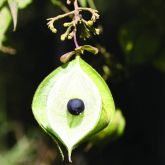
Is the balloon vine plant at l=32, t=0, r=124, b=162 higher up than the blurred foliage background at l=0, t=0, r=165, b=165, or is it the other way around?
the balloon vine plant at l=32, t=0, r=124, b=162

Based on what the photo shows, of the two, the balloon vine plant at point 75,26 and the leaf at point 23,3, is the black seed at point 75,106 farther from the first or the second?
the leaf at point 23,3

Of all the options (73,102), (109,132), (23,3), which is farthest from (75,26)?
(109,132)

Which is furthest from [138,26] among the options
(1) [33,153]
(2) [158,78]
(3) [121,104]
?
(1) [33,153]

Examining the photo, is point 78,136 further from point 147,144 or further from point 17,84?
point 17,84

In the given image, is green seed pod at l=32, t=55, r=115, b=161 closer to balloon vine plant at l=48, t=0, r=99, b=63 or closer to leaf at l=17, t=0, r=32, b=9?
balloon vine plant at l=48, t=0, r=99, b=63

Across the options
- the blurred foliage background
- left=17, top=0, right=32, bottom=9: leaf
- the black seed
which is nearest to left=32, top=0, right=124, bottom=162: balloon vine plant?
the black seed

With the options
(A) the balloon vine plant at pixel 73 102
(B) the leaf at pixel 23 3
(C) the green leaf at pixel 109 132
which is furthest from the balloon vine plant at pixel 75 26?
(C) the green leaf at pixel 109 132

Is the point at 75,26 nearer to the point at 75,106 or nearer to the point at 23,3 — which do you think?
the point at 75,106
